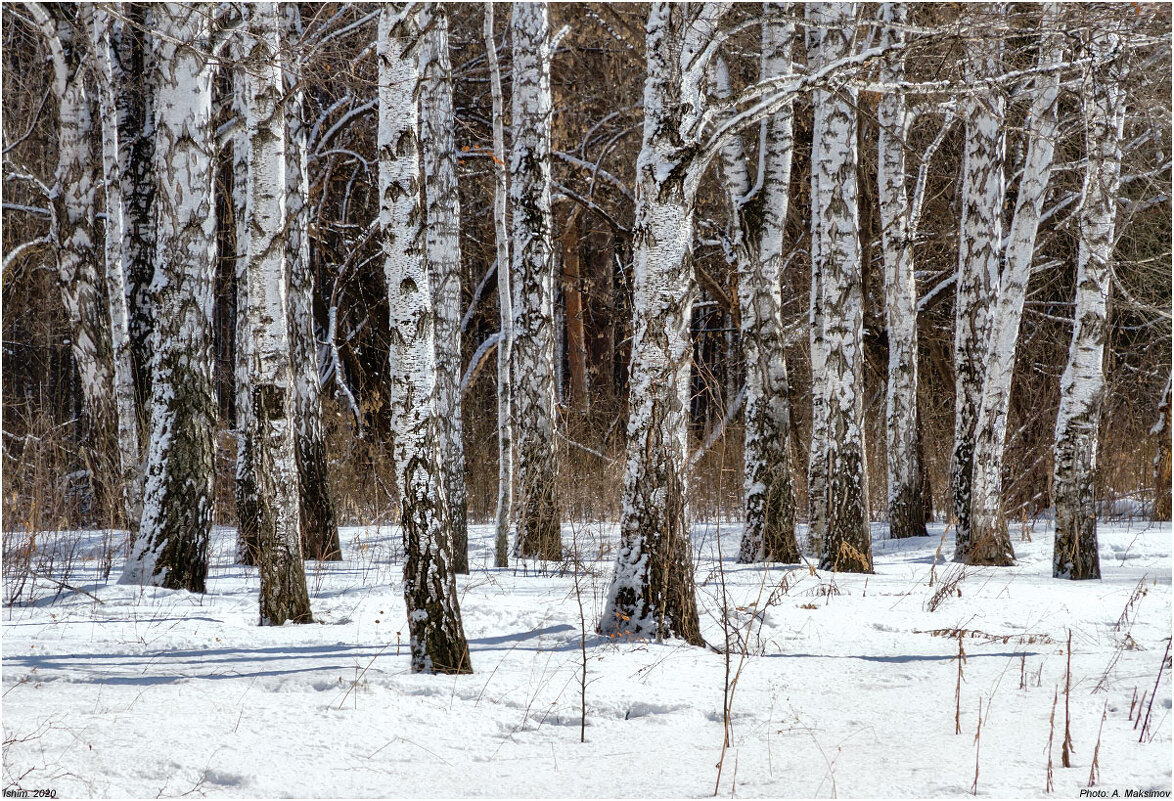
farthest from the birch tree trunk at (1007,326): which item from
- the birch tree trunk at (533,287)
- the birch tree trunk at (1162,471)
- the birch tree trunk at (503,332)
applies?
the birch tree trunk at (1162,471)

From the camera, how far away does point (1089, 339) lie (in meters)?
7.89

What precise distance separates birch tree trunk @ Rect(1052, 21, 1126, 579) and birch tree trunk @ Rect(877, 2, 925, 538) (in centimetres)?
265

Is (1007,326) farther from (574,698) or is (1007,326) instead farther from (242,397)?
(242,397)

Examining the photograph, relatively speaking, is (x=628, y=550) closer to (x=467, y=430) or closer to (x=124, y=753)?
(x=124, y=753)

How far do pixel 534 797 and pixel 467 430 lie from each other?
45.0 ft

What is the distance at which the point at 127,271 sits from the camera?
9367mm

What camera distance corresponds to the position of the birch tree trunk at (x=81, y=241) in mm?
9508

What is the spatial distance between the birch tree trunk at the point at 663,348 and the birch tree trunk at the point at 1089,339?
422 centimetres

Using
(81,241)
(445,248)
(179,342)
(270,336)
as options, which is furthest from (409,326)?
(81,241)

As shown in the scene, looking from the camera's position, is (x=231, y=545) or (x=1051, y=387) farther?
(x=1051, y=387)

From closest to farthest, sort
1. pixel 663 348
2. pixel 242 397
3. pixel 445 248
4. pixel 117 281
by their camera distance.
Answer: pixel 663 348 < pixel 242 397 < pixel 445 248 < pixel 117 281

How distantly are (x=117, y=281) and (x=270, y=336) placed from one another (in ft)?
15.1

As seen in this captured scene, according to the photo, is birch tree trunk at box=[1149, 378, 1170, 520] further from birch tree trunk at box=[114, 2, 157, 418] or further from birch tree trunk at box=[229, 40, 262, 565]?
birch tree trunk at box=[114, 2, 157, 418]

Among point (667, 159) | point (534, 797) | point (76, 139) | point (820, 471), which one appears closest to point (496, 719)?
point (534, 797)
